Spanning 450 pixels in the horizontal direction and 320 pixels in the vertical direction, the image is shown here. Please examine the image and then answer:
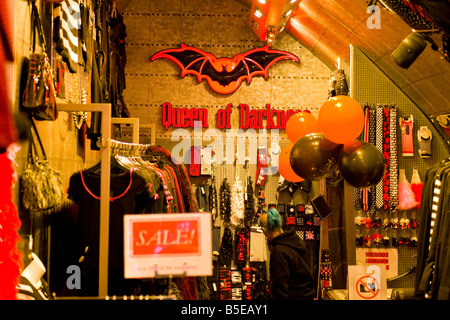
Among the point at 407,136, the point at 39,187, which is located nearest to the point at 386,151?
the point at 407,136

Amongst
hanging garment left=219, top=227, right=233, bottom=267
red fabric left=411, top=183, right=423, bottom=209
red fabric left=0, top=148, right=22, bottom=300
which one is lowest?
hanging garment left=219, top=227, right=233, bottom=267

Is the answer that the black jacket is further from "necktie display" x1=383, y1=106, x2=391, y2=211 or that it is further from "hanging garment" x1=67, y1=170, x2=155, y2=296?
"necktie display" x1=383, y1=106, x2=391, y2=211

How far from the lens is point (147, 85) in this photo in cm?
678

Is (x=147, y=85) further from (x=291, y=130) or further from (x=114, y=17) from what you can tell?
(x=291, y=130)

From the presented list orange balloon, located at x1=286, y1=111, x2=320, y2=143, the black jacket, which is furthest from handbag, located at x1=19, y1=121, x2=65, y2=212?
orange balloon, located at x1=286, y1=111, x2=320, y2=143

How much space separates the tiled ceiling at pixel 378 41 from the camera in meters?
4.27

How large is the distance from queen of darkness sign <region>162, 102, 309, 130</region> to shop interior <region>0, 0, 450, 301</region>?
0.02 metres

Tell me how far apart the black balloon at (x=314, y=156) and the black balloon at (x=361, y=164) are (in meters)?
0.12

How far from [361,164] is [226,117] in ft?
12.1

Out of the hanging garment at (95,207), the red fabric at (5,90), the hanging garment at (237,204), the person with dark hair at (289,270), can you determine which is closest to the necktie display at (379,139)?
the hanging garment at (237,204)

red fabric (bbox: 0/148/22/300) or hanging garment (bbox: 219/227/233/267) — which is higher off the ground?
red fabric (bbox: 0/148/22/300)

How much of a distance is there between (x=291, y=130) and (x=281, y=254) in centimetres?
115

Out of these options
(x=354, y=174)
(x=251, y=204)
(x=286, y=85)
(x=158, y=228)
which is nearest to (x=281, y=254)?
(x=354, y=174)

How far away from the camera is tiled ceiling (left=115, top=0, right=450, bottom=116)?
4.27 meters
